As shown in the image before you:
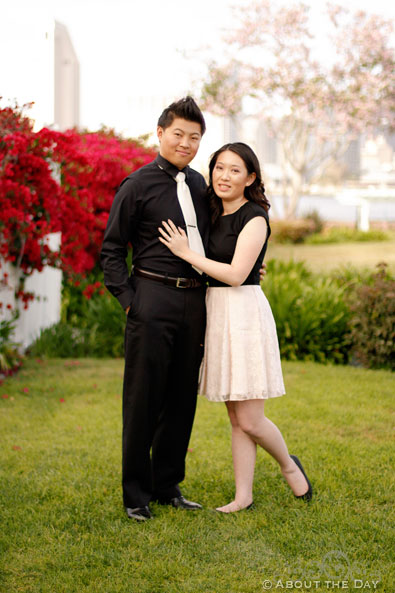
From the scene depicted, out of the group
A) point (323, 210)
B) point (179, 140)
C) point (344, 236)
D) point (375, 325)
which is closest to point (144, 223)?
point (179, 140)

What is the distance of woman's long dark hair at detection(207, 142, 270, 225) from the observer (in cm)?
342

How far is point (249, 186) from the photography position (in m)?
3.51

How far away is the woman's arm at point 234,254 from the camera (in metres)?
3.32

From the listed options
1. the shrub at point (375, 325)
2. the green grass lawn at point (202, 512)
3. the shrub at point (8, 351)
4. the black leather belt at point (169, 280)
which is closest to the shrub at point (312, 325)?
the shrub at point (375, 325)

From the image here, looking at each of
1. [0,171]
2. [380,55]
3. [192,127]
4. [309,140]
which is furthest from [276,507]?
[309,140]

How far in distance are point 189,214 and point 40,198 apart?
3493 mm

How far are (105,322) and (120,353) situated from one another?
45 cm

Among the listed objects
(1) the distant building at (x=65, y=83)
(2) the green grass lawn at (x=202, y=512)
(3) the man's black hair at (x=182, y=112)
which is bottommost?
(2) the green grass lawn at (x=202, y=512)

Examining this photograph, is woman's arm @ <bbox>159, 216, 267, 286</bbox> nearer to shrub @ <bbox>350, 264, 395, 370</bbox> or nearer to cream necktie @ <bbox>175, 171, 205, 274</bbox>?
cream necktie @ <bbox>175, 171, 205, 274</bbox>

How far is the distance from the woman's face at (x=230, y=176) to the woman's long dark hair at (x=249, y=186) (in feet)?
0.07

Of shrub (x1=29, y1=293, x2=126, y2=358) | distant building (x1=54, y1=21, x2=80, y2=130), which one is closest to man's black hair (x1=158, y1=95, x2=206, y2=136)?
shrub (x1=29, y1=293, x2=126, y2=358)

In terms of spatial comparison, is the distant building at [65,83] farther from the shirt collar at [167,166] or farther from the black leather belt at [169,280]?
the black leather belt at [169,280]

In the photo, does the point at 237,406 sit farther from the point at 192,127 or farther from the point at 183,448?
the point at 192,127

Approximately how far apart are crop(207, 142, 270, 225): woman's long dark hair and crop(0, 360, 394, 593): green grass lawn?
156 cm
